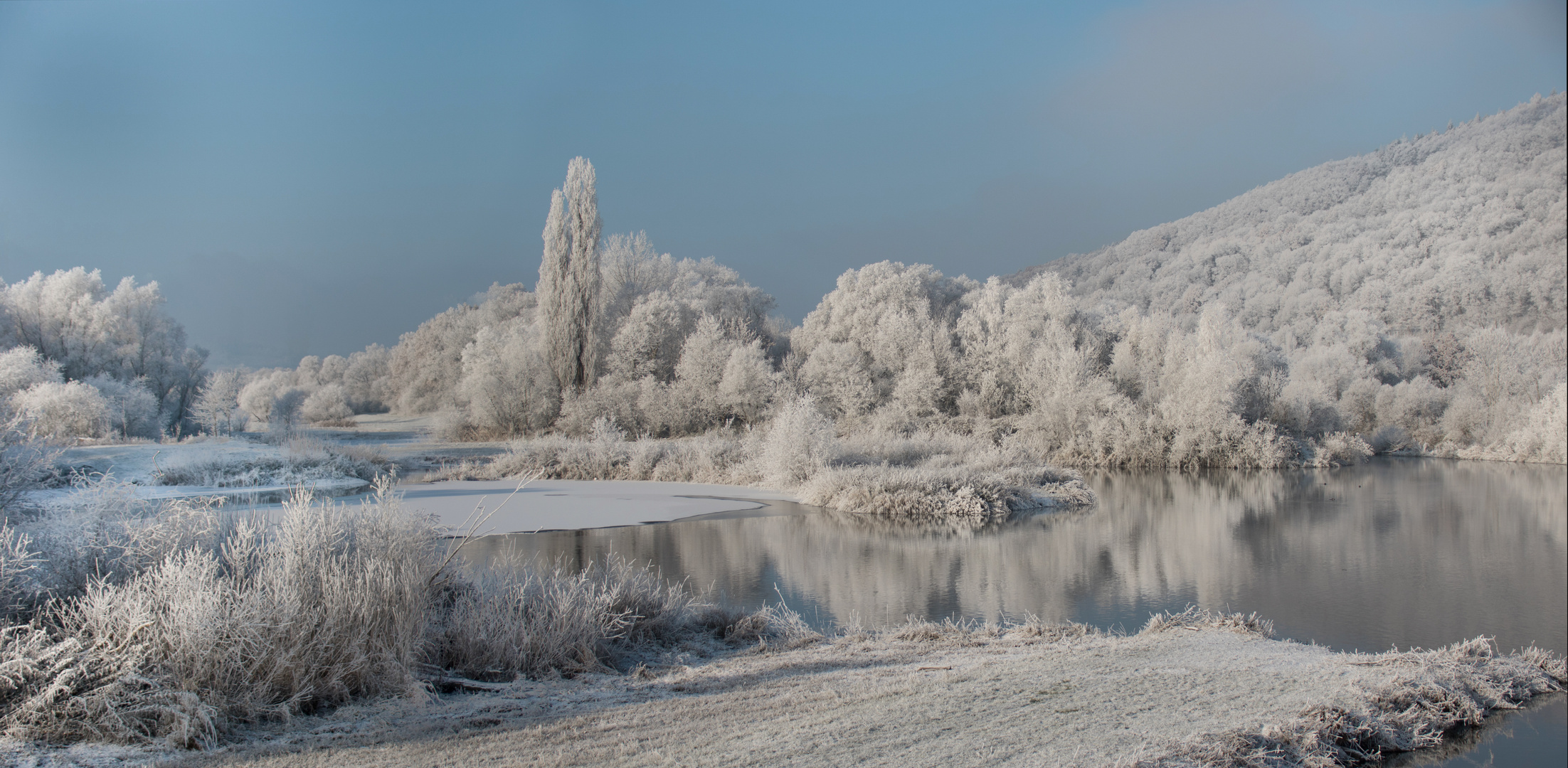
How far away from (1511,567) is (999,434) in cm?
1474

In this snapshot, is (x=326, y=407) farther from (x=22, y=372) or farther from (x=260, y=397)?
(x=22, y=372)

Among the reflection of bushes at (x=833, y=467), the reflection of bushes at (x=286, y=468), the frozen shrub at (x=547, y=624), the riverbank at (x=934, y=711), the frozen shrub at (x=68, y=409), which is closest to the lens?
the riverbank at (x=934, y=711)

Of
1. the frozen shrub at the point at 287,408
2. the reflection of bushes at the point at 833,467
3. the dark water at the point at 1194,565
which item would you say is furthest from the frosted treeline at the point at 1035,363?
the dark water at the point at 1194,565

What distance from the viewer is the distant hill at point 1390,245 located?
3444 cm

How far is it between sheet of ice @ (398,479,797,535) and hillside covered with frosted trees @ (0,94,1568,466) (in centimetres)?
165

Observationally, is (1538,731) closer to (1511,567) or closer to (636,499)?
(1511,567)

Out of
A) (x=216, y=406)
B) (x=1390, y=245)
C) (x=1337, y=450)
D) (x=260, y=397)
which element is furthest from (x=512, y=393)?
(x=1390, y=245)

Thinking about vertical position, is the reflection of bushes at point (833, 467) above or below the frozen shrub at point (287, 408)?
below

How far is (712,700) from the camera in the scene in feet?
14.1

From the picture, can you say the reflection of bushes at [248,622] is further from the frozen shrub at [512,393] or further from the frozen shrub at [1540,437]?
the frozen shrub at [1540,437]

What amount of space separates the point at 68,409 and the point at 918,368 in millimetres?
22265

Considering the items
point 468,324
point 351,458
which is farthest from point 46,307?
point 468,324

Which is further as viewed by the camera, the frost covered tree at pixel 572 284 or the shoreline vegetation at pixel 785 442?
the frost covered tree at pixel 572 284

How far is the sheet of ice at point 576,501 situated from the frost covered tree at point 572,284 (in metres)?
8.96
